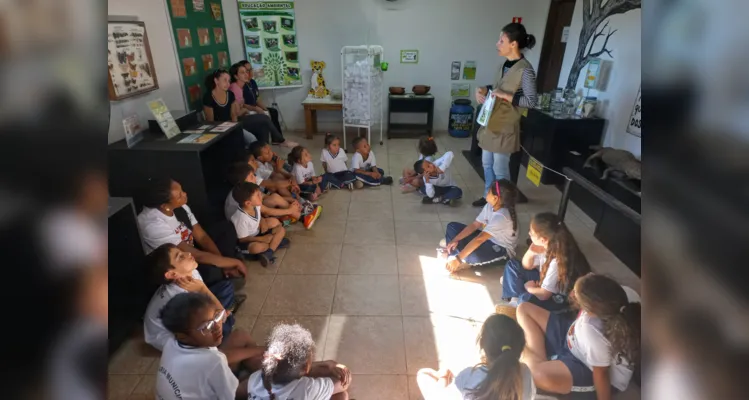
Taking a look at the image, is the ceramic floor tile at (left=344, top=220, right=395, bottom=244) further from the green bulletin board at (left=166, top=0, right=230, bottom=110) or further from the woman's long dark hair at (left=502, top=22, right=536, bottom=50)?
the green bulletin board at (left=166, top=0, right=230, bottom=110)

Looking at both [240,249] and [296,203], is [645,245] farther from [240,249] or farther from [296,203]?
[296,203]

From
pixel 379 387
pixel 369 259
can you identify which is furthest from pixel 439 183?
pixel 379 387

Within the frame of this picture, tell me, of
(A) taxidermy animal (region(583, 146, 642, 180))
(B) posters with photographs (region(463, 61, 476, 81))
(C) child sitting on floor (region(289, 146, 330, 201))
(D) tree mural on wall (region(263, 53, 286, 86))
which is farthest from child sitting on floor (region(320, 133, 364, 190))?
(B) posters with photographs (region(463, 61, 476, 81))

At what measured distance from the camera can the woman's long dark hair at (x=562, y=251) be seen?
1.75 m

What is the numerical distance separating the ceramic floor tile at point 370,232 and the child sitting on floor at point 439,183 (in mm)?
501

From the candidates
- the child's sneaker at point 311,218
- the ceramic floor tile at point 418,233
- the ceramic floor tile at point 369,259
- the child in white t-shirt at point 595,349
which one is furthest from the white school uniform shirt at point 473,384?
the child's sneaker at point 311,218

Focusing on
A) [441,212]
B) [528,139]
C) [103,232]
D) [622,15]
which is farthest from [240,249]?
[622,15]

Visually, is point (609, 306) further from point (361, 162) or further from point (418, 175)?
point (361, 162)

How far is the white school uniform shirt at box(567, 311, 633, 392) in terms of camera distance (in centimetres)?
138

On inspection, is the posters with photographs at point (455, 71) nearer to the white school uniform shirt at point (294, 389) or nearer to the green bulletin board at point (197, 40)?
the green bulletin board at point (197, 40)

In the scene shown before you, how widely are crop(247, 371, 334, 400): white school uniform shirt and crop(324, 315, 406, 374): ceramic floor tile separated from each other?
37 centimetres

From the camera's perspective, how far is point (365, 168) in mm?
3729

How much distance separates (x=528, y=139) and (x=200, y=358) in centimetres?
366

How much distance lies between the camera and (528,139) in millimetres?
4027
